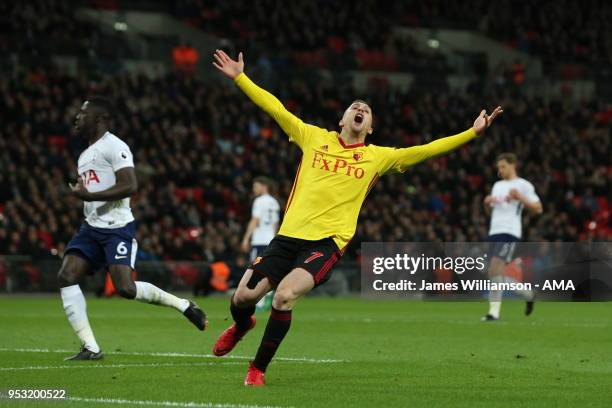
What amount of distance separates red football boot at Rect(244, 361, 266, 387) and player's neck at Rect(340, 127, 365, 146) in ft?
6.59

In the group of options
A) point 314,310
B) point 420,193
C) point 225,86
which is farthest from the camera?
point 225,86

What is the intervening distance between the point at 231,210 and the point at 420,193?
5.88 meters

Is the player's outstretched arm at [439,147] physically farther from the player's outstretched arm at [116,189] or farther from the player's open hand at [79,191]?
the player's open hand at [79,191]

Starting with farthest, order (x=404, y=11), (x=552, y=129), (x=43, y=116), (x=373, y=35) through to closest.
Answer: (x=404, y=11)
(x=373, y=35)
(x=552, y=129)
(x=43, y=116)

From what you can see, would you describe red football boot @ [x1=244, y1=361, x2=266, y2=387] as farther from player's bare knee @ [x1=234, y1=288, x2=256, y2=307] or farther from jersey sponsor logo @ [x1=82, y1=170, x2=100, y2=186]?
jersey sponsor logo @ [x1=82, y1=170, x2=100, y2=186]

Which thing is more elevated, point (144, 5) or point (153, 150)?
point (144, 5)

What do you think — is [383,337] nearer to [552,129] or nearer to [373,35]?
[552,129]

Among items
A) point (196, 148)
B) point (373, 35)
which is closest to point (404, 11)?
point (373, 35)

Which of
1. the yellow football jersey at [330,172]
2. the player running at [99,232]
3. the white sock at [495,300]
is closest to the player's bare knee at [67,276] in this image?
the player running at [99,232]

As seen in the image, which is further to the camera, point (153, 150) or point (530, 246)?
point (153, 150)

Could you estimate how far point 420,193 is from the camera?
35.1m

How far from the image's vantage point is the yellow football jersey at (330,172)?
999cm

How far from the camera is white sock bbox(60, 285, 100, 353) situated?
11.8 metres

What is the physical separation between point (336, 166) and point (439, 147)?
0.86m
